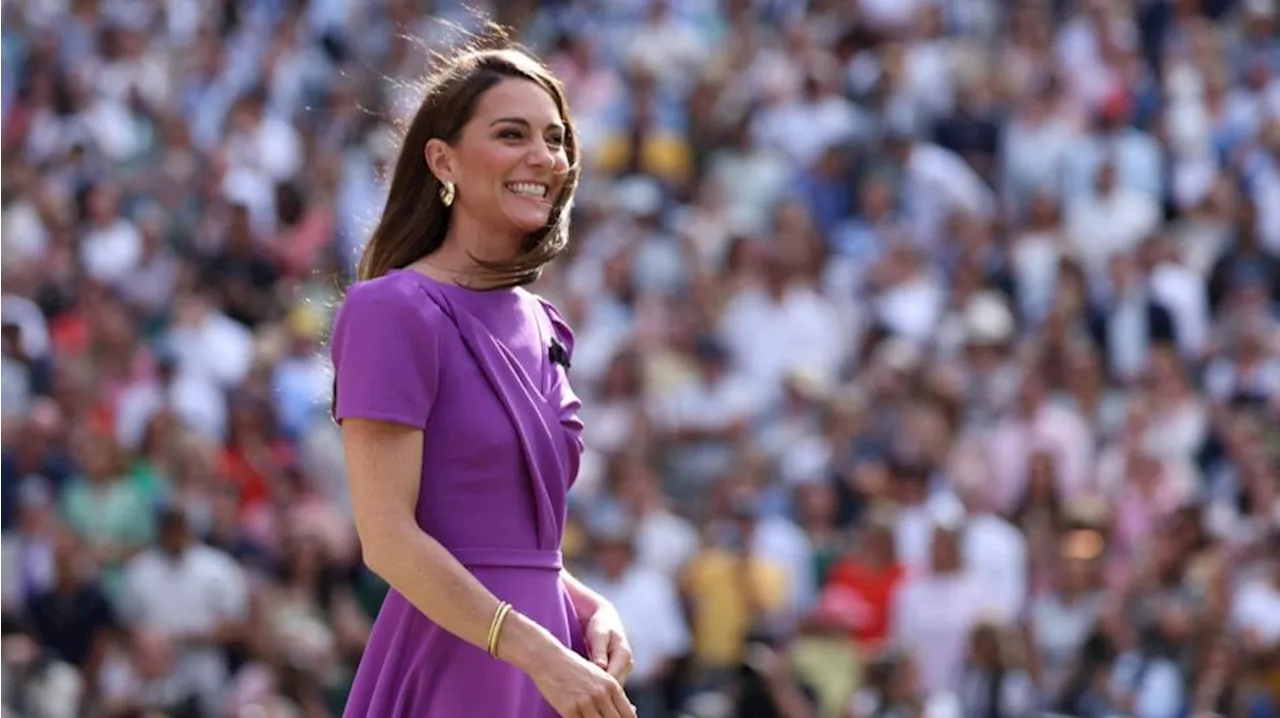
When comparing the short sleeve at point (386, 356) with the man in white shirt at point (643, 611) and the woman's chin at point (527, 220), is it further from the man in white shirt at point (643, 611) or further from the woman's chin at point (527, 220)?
the man in white shirt at point (643, 611)

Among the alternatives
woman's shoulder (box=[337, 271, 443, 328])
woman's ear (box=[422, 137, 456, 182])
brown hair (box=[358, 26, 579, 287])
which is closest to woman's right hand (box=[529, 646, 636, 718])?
woman's shoulder (box=[337, 271, 443, 328])

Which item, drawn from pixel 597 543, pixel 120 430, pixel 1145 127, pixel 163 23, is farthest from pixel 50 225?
pixel 1145 127

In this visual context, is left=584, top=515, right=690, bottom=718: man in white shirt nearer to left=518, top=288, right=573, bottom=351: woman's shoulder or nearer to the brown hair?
left=518, top=288, right=573, bottom=351: woman's shoulder

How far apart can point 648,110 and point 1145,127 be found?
2.93 meters

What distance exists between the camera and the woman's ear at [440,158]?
424 centimetres

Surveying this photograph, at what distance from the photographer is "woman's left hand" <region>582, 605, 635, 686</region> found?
166 inches

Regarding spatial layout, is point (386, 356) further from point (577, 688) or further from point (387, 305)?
point (577, 688)

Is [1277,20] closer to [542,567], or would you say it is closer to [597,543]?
[597,543]

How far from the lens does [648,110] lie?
1584 centimetres

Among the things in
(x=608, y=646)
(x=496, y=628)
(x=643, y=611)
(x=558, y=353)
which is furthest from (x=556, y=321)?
(x=643, y=611)

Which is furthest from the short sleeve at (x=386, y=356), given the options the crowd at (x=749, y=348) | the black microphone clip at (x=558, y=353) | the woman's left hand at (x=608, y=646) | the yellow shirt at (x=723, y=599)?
the yellow shirt at (x=723, y=599)

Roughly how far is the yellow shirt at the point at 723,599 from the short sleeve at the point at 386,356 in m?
7.71

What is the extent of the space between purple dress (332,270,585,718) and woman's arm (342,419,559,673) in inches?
2.0

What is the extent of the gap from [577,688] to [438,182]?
0.89 m
